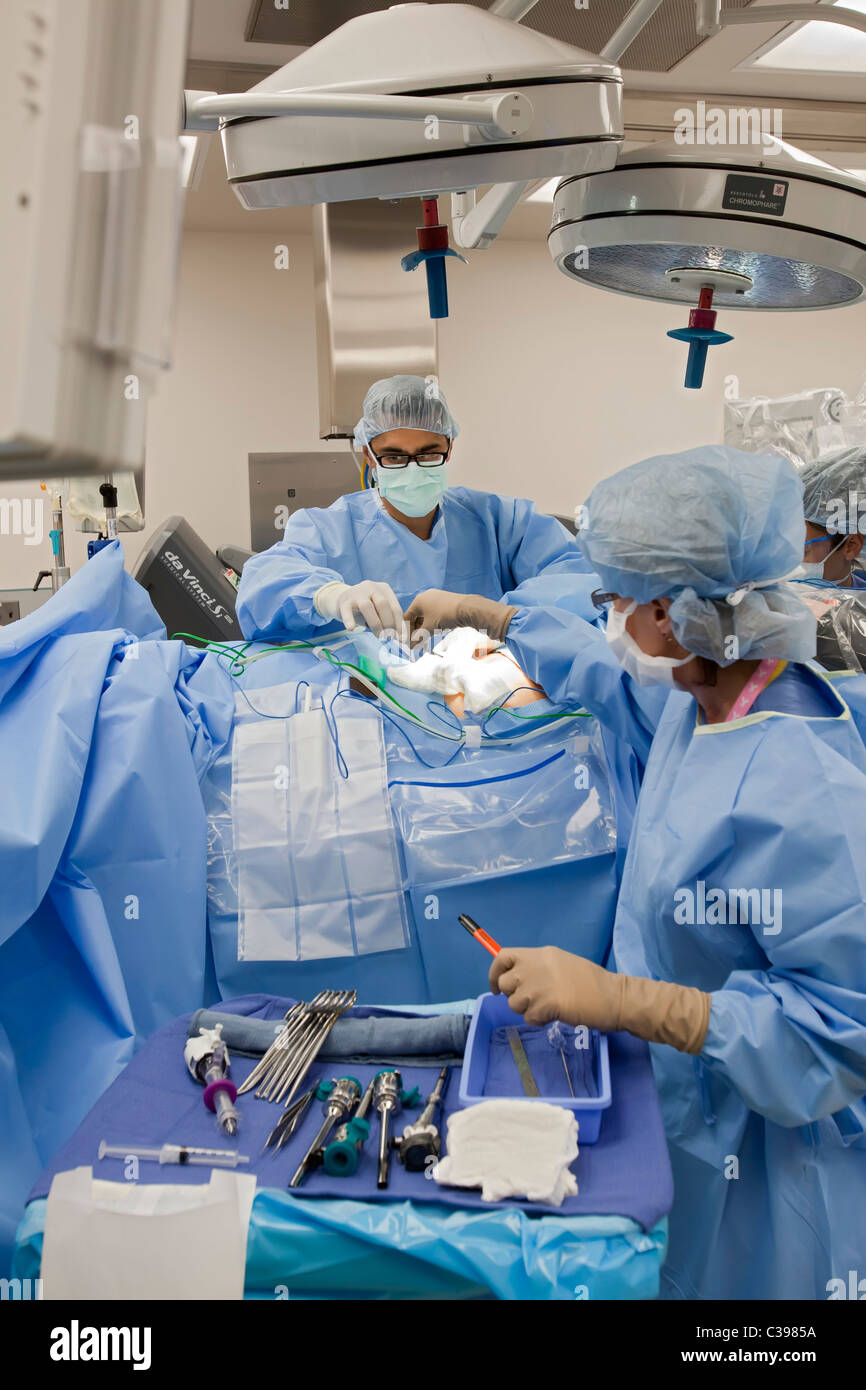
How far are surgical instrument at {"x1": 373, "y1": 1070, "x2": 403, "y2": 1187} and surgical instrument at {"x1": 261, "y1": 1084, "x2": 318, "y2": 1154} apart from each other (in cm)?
7

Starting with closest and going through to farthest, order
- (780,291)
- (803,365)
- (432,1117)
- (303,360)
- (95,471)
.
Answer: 1. (95,471)
2. (432,1117)
3. (780,291)
4. (303,360)
5. (803,365)

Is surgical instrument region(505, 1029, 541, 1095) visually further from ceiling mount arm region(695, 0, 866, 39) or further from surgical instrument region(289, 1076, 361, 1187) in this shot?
ceiling mount arm region(695, 0, 866, 39)

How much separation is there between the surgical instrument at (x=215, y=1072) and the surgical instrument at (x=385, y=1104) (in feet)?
0.45

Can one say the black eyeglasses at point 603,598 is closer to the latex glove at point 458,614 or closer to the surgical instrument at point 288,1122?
the latex glove at point 458,614

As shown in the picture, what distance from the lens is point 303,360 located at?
5.11 metres

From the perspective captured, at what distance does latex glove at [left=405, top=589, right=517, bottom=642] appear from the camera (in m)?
1.82

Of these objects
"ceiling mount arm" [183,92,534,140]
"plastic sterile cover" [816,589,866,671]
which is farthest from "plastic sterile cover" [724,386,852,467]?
"ceiling mount arm" [183,92,534,140]

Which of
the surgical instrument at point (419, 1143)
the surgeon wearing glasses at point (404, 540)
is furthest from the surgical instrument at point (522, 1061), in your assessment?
the surgeon wearing glasses at point (404, 540)

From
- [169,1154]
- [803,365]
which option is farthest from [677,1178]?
[803,365]

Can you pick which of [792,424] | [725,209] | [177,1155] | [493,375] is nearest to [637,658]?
[725,209]

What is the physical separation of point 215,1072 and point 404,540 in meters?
1.59

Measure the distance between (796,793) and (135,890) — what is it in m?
0.99

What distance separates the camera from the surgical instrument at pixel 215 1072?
100cm

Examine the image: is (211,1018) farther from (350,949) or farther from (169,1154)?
(350,949)
